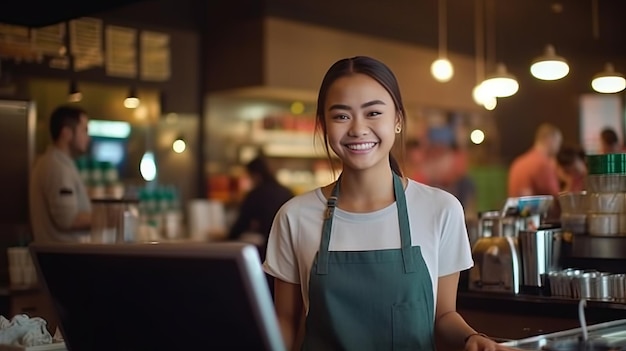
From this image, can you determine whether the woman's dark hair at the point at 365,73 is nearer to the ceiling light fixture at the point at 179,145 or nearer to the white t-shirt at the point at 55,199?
the white t-shirt at the point at 55,199

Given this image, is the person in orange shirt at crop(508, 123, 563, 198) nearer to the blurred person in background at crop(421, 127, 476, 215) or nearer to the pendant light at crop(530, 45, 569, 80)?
the blurred person in background at crop(421, 127, 476, 215)

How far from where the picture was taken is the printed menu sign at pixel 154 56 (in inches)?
287

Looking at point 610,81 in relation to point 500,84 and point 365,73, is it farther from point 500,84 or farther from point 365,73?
point 365,73

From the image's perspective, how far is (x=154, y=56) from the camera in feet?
24.3

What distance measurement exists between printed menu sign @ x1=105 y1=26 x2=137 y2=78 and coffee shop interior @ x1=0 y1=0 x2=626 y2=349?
0.01m

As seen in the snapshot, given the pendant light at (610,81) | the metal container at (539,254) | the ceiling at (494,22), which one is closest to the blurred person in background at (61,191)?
the metal container at (539,254)

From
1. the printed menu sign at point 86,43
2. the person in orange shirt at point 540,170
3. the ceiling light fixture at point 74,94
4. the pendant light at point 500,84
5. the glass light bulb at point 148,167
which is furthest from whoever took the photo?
the person in orange shirt at point 540,170

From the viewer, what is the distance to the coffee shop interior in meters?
3.46

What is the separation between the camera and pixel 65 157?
5211 millimetres

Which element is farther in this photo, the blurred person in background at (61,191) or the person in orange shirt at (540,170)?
the person in orange shirt at (540,170)

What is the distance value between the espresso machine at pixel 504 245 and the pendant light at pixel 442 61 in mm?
3602

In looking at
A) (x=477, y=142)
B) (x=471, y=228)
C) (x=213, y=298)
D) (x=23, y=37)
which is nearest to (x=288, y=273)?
(x=213, y=298)

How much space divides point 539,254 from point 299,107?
566cm

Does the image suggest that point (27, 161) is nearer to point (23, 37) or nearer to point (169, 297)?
point (23, 37)
